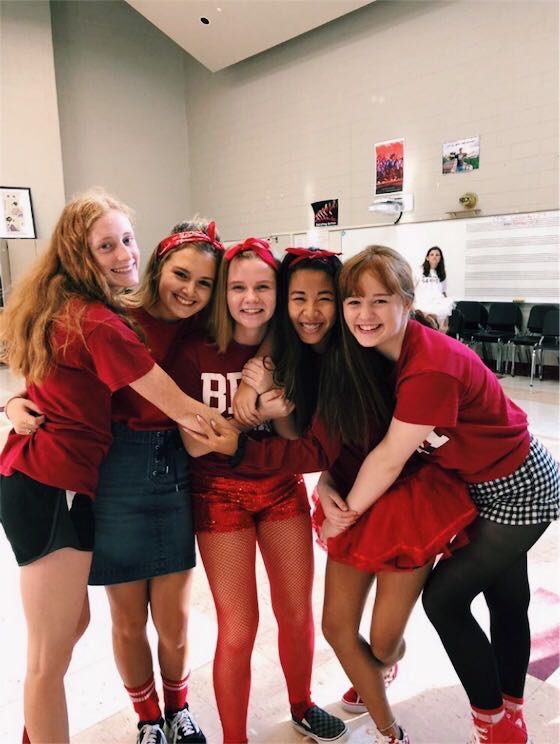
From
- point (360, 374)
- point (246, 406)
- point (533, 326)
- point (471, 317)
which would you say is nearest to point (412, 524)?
Result: point (360, 374)

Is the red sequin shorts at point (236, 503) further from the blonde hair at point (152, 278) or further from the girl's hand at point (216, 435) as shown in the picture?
the blonde hair at point (152, 278)

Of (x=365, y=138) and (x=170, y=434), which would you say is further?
(x=365, y=138)

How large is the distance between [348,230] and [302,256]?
26.9ft

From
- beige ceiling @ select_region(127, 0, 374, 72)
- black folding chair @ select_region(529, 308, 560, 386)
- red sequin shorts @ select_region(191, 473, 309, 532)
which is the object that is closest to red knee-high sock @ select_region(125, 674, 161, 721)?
red sequin shorts @ select_region(191, 473, 309, 532)

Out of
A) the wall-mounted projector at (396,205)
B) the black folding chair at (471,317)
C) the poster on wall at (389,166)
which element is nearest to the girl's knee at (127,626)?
the black folding chair at (471,317)

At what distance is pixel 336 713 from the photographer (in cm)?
183

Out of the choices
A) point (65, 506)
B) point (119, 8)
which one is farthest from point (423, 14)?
point (65, 506)

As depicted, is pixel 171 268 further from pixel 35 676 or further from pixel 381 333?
pixel 35 676

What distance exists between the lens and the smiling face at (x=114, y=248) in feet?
4.78

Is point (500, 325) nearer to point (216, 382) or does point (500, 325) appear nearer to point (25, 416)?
Answer: point (216, 382)

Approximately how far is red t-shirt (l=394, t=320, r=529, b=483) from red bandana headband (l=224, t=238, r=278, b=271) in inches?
17.7

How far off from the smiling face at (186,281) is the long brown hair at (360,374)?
16.2 inches

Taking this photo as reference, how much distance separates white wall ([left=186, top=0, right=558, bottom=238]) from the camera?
7.20 meters

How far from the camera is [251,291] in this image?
158cm
